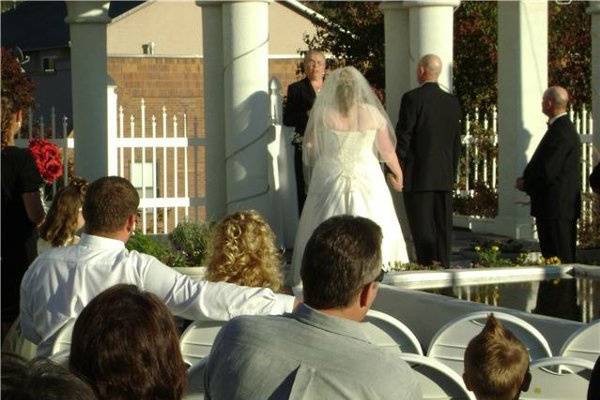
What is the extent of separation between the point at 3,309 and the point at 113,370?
4295 millimetres

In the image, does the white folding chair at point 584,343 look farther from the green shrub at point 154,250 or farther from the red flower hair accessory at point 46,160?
the green shrub at point 154,250

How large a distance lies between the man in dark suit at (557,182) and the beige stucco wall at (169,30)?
112 feet

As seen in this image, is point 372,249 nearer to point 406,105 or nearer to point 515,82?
point 406,105

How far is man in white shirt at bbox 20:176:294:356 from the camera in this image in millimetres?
5195

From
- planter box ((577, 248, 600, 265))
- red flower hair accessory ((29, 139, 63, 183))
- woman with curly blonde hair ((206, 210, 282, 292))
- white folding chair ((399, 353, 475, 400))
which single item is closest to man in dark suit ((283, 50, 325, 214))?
planter box ((577, 248, 600, 265))

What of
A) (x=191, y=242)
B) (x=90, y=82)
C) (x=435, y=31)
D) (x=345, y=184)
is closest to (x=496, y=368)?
(x=345, y=184)

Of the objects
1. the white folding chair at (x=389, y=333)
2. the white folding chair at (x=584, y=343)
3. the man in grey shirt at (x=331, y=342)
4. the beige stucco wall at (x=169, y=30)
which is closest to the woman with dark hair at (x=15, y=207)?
the white folding chair at (x=389, y=333)

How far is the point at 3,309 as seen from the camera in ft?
23.2

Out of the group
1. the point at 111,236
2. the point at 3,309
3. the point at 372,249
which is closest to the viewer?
the point at 372,249

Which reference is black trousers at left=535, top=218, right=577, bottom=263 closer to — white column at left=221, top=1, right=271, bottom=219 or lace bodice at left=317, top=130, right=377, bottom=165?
lace bodice at left=317, top=130, right=377, bottom=165

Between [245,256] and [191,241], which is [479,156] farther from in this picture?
[245,256]

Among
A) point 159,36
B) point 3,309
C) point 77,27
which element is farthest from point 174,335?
point 159,36

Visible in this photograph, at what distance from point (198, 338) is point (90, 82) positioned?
9.30 metres

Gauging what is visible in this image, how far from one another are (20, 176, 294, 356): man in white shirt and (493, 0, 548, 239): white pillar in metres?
9.95
